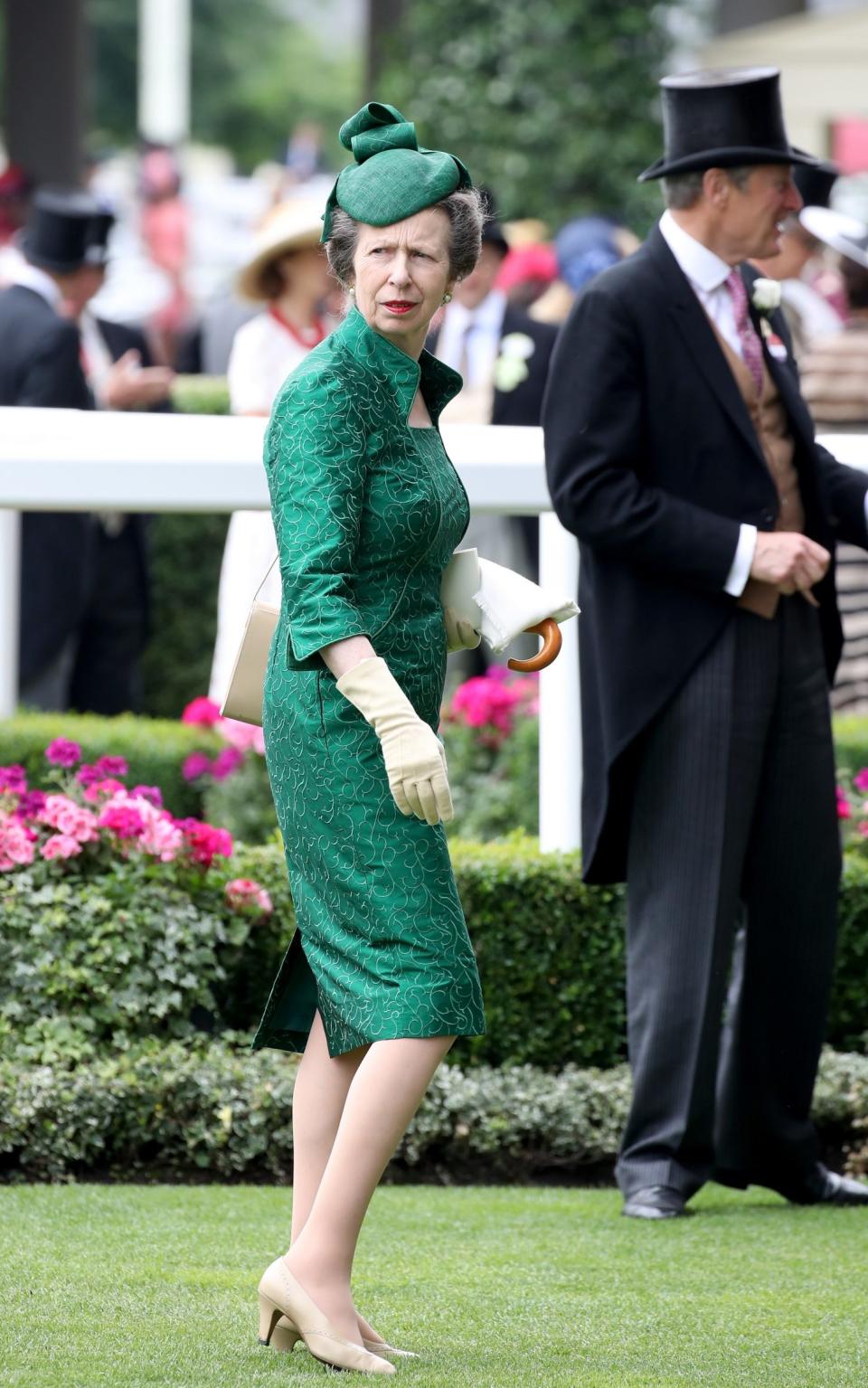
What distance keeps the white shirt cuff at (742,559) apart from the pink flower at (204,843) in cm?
130

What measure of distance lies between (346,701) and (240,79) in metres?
49.8

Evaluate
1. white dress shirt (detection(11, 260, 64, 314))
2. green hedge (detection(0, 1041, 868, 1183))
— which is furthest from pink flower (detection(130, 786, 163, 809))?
white dress shirt (detection(11, 260, 64, 314))

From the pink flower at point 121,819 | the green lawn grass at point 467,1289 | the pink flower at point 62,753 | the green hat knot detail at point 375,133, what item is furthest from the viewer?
the pink flower at point 62,753

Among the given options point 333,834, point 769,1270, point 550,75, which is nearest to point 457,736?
point 769,1270

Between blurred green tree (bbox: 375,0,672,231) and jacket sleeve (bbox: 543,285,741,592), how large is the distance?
10.5 m

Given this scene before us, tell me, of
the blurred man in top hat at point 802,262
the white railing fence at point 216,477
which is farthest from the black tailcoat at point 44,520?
the white railing fence at point 216,477

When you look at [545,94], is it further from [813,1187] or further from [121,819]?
[813,1187]

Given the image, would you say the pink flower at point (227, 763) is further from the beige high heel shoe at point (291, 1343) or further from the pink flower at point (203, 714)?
the beige high heel shoe at point (291, 1343)

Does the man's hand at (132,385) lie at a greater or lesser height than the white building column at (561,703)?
greater

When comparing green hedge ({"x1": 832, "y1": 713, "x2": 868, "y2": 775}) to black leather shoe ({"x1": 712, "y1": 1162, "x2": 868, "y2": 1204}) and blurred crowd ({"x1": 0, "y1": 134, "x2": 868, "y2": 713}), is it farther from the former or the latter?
black leather shoe ({"x1": 712, "y1": 1162, "x2": 868, "y2": 1204})

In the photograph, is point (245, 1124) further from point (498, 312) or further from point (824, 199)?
point (498, 312)

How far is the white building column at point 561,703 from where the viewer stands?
18.1 ft

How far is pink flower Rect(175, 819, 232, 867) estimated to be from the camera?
5.23 meters

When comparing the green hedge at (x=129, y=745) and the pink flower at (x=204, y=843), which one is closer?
the pink flower at (x=204, y=843)
